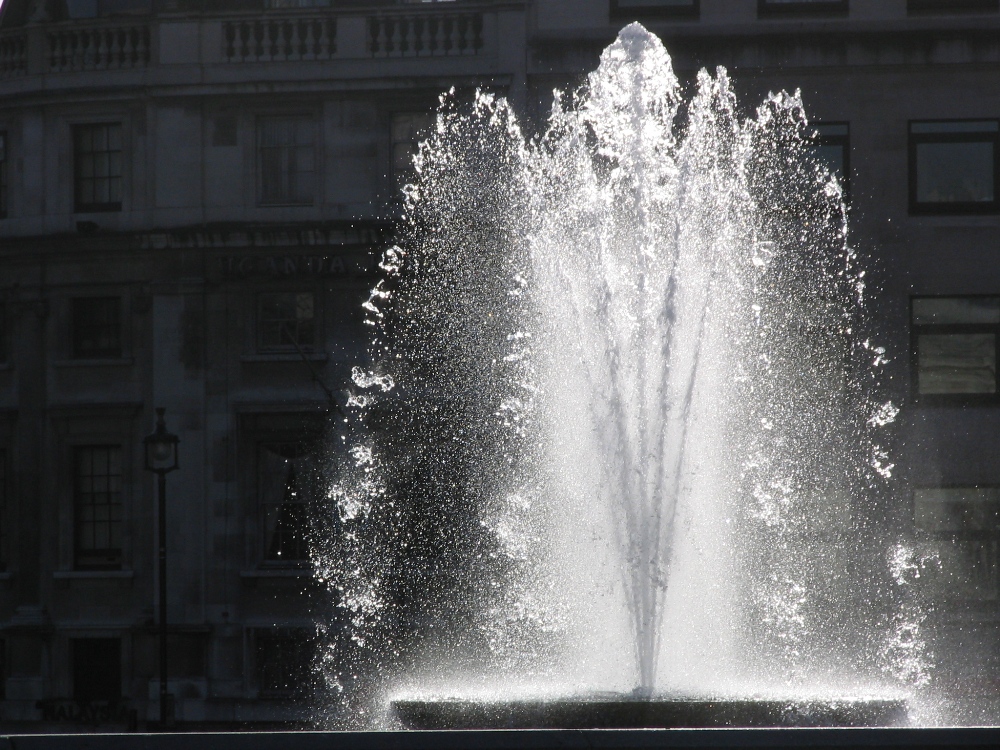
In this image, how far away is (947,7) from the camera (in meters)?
27.9

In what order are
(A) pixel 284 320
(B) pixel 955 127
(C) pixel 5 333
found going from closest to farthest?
(B) pixel 955 127, (A) pixel 284 320, (C) pixel 5 333

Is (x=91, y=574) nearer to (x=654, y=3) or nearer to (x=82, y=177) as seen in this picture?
(x=82, y=177)

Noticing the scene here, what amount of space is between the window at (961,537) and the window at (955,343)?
2.01 m

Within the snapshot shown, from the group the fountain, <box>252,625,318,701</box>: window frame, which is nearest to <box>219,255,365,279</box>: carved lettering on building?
the fountain

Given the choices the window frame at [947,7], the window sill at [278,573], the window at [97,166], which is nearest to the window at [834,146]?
the window frame at [947,7]

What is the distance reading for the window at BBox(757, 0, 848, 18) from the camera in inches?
1097

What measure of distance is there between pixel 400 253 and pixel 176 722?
10.0 metres

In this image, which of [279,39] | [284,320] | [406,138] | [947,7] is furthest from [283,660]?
[947,7]

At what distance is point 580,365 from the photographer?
59.0ft

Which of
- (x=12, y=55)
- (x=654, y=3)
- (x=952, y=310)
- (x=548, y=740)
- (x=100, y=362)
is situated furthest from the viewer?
(x=12, y=55)

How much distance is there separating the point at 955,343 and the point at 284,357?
1322cm

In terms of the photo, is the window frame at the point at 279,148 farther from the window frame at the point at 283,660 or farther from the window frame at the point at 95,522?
the window frame at the point at 283,660

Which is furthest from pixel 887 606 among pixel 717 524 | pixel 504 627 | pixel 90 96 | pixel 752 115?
pixel 90 96

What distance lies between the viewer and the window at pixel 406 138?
2875 cm
